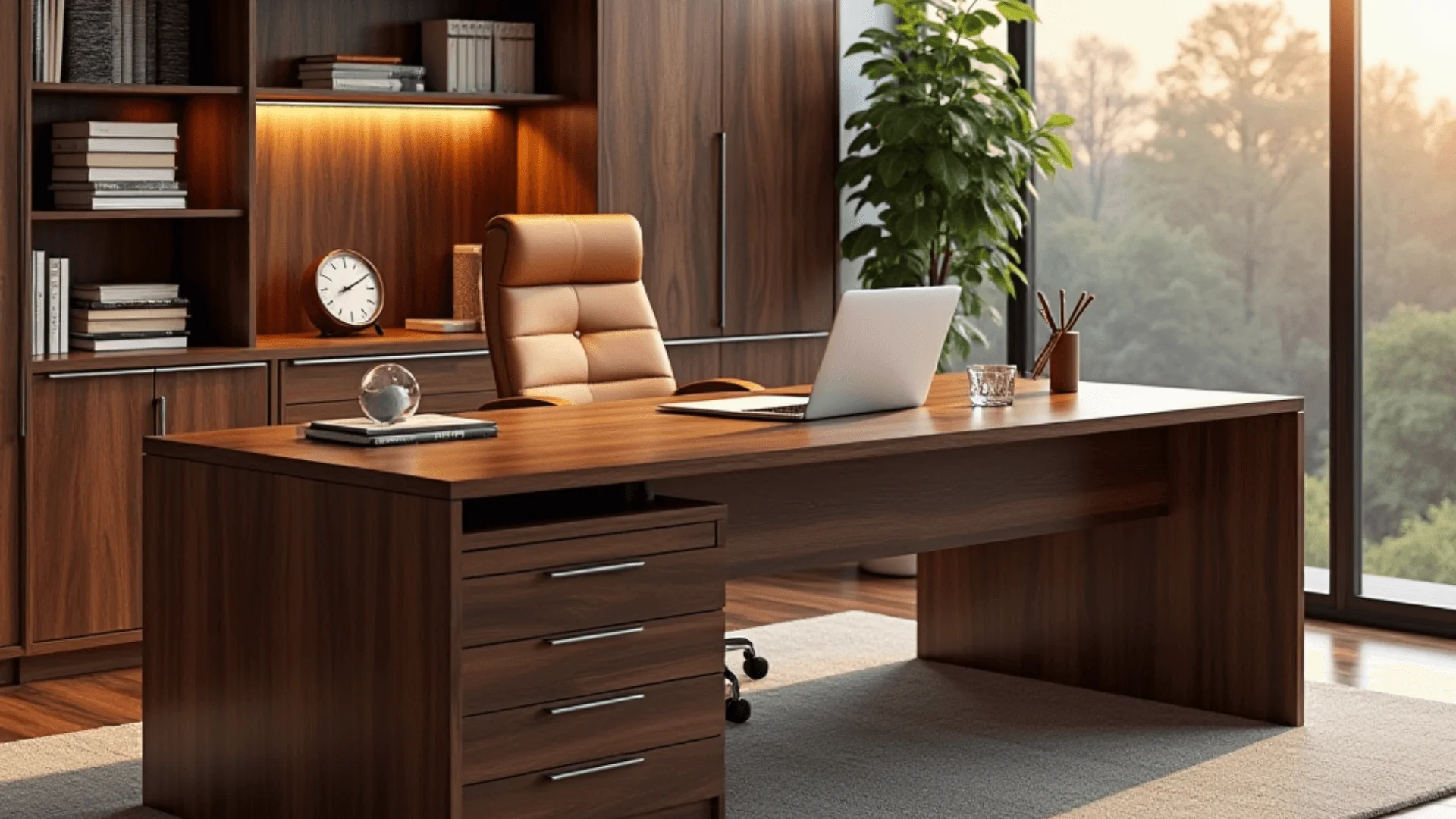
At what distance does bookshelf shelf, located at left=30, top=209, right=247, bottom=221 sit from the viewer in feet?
16.0

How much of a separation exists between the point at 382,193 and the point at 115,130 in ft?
3.35

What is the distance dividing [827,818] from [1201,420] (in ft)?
4.01

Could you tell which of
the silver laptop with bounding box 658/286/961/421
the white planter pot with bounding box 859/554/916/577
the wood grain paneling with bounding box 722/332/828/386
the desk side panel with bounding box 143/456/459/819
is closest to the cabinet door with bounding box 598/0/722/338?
the wood grain paneling with bounding box 722/332/828/386

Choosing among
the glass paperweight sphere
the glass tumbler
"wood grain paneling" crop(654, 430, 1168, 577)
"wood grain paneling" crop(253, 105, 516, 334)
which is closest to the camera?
the glass paperweight sphere

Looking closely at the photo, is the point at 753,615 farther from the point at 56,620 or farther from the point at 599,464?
the point at 599,464

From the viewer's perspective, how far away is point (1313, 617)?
572cm

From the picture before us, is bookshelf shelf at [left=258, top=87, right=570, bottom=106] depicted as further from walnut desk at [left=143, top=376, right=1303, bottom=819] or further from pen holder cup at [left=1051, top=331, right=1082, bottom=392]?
pen holder cup at [left=1051, top=331, right=1082, bottom=392]

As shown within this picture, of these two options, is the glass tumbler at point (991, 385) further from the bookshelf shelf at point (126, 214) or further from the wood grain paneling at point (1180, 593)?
the bookshelf shelf at point (126, 214)

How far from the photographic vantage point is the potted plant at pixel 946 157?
19.7ft

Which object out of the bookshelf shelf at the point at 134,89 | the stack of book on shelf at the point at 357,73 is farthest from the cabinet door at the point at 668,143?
the bookshelf shelf at the point at 134,89

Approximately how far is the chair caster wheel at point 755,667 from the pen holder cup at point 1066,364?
37.0 inches

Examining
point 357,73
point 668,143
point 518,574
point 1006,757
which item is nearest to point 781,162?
point 668,143

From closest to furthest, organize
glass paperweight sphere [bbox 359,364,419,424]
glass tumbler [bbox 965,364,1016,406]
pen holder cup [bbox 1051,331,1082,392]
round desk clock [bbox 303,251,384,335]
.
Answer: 1. glass paperweight sphere [bbox 359,364,419,424]
2. glass tumbler [bbox 965,364,1016,406]
3. pen holder cup [bbox 1051,331,1082,392]
4. round desk clock [bbox 303,251,384,335]

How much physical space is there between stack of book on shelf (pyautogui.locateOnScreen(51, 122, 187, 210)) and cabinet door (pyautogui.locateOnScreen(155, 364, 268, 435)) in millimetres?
445
